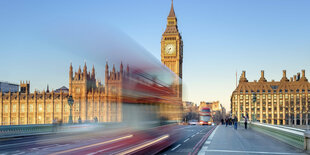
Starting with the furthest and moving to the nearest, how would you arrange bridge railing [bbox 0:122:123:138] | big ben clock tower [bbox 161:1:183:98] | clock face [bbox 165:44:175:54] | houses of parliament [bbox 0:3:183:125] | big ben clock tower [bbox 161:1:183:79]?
clock face [bbox 165:44:175:54] < big ben clock tower [bbox 161:1:183:79] < big ben clock tower [bbox 161:1:183:98] < bridge railing [bbox 0:122:123:138] < houses of parliament [bbox 0:3:183:125]

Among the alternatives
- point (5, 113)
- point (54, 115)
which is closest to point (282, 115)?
point (54, 115)

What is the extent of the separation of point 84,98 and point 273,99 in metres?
154

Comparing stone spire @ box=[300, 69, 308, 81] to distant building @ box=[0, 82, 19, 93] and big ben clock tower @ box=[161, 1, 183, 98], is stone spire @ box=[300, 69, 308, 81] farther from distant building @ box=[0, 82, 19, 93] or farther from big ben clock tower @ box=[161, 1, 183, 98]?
distant building @ box=[0, 82, 19, 93]

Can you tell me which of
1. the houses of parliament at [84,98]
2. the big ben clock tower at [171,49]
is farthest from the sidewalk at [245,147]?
the big ben clock tower at [171,49]

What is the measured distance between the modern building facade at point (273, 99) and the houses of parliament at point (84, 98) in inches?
1342

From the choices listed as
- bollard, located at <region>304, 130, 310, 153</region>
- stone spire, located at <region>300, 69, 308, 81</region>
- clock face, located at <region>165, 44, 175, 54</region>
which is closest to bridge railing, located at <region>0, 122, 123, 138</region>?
bollard, located at <region>304, 130, 310, 153</region>

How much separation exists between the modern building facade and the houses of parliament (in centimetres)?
3409

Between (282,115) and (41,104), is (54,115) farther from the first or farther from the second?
(282,115)

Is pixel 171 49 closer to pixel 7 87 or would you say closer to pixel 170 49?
pixel 170 49

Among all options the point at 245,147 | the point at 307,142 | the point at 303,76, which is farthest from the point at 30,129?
the point at 303,76

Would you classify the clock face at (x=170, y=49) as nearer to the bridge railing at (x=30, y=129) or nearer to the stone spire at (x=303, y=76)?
the stone spire at (x=303, y=76)

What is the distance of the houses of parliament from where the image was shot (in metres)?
10.6

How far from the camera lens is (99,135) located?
12.1 metres

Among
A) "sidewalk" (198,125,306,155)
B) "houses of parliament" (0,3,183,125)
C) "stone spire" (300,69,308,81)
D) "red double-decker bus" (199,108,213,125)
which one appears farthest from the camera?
"stone spire" (300,69,308,81)
